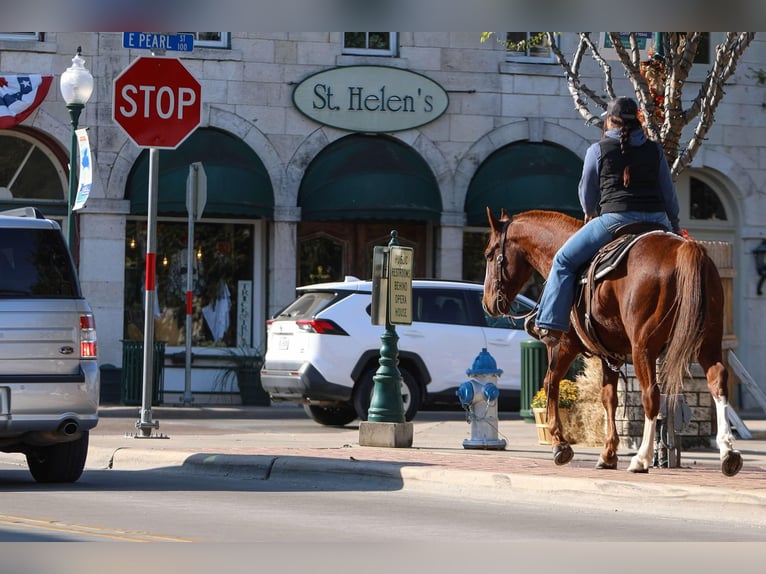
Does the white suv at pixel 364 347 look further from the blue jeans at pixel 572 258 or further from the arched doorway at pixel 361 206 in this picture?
the blue jeans at pixel 572 258

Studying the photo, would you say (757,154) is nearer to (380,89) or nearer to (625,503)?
(380,89)

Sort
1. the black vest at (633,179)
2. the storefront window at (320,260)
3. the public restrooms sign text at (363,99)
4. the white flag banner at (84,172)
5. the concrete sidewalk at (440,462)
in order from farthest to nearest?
the storefront window at (320,260) → the public restrooms sign text at (363,99) → the white flag banner at (84,172) → the black vest at (633,179) → the concrete sidewalk at (440,462)

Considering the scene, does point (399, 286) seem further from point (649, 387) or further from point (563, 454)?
point (649, 387)

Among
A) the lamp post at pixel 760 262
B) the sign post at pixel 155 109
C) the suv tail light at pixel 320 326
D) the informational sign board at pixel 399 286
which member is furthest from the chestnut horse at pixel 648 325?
the lamp post at pixel 760 262

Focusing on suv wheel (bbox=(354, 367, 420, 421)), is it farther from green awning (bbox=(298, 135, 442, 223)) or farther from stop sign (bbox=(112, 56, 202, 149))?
green awning (bbox=(298, 135, 442, 223))

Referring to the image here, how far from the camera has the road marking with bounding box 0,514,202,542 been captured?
6.75 m

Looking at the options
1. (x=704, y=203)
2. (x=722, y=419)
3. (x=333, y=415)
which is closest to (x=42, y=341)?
(x=722, y=419)

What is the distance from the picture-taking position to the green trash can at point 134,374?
21.1 m

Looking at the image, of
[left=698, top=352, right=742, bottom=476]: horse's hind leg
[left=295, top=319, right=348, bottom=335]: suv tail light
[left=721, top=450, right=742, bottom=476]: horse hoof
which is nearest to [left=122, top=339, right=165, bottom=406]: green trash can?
[left=295, top=319, right=348, bottom=335]: suv tail light

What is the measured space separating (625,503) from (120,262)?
1520cm

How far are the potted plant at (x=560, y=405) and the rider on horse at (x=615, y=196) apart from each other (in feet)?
11.8

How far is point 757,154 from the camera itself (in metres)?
24.8

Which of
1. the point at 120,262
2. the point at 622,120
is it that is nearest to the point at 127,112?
the point at 622,120

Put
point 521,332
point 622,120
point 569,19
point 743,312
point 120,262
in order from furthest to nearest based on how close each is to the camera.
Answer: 1. point 743,312
2. point 120,262
3. point 521,332
4. point 622,120
5. point 569,19
